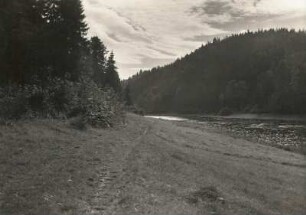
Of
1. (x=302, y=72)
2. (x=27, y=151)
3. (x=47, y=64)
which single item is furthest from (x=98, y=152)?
(x=302, y=72)

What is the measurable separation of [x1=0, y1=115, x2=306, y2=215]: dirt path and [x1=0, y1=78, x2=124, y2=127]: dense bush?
5.38 m

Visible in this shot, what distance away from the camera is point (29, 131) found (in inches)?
936

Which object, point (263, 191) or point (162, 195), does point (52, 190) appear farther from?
point (263, 191)

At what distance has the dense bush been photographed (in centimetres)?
3142

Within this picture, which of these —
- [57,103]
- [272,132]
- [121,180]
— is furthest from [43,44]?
[272,132]

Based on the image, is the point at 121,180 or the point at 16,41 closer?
the point at 121,180

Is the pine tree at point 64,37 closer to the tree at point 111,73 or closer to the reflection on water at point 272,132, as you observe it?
the reflection on water at point 272,132

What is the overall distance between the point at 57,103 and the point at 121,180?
21.3 meters

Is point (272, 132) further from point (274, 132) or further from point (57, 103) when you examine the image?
point (57, 103)

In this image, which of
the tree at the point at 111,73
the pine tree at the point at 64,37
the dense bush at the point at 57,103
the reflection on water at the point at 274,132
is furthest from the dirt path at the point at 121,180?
the tree at the point at 111,73

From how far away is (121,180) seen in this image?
16.5 m

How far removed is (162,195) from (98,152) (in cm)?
751

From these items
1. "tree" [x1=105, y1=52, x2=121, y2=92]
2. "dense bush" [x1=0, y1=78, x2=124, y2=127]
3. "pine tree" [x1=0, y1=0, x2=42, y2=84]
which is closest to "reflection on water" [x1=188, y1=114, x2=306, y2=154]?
"dense bush" [x1=0, y1=78, x2=124, y2=127]

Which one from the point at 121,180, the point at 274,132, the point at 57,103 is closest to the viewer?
the point at 121,180
